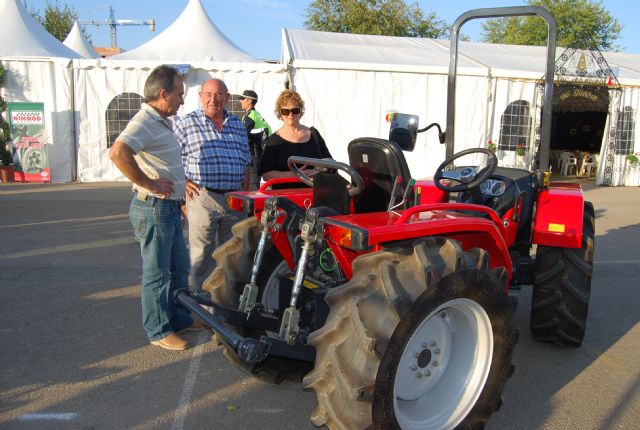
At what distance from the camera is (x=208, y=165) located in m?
3.91

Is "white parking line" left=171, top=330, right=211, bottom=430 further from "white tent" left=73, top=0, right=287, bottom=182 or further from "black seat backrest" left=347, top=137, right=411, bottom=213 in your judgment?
"white tent" left=73, top=0, right=287, bottom=182

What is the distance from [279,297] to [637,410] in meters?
2.16

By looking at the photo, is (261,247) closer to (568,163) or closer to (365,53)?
(365,53)

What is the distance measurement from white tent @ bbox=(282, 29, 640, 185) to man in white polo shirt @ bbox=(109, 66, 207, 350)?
8.98 m

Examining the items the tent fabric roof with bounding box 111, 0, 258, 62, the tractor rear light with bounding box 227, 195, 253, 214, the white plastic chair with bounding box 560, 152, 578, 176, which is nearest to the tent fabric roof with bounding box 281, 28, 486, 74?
the tent fabric roof with bounding box 111, 0, 258, 62

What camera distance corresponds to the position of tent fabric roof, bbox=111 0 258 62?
13.2 metres

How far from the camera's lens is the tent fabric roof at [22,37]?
12852 mm

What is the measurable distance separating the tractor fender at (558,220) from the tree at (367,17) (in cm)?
2864

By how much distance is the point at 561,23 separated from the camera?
1342 inches

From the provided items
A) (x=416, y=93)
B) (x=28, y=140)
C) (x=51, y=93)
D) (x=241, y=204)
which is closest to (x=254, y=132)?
(x=241, y=204)

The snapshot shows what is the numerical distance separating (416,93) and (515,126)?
2.83 metres

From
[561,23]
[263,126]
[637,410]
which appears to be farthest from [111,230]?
[561,23]

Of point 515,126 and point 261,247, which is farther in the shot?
point 515,126

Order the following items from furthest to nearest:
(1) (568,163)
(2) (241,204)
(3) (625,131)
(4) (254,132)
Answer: (1) (568,163) < (3) (625,131) < (4) (254,132) < (2) (241,204)
